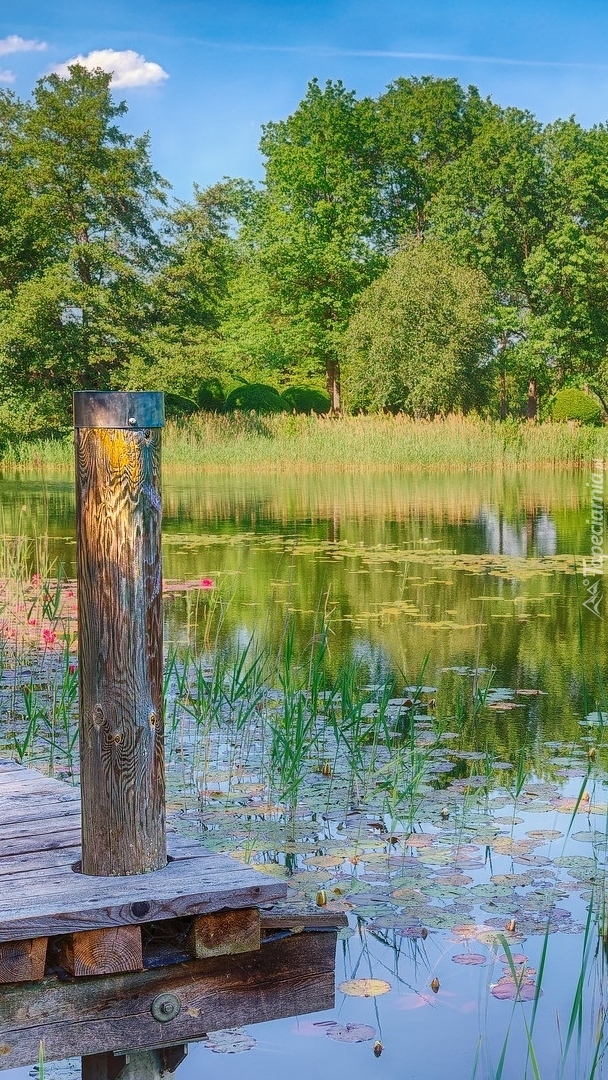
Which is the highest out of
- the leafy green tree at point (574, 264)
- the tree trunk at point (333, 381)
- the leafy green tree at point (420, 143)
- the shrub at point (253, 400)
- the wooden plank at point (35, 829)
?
the leafy green tree at point (420, 143)

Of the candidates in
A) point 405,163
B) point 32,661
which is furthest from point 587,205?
point 32,661

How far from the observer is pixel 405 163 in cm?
4838

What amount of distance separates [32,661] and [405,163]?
43.9 m

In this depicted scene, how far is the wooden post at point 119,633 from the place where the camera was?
2809 millimetres

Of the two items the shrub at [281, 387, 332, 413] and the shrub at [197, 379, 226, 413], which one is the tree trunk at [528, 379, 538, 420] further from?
the shrub at [197, 379, 226, 413]

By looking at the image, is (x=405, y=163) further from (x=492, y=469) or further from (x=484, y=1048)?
(x=484, y=1048)

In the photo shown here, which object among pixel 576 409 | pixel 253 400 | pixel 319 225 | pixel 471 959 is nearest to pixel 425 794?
pixel 471 959

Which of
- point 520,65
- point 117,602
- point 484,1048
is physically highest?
point 520,65

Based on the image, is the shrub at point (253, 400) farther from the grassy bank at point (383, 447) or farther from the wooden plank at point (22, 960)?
the wooden plank at point (22, 960)

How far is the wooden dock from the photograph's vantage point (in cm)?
262

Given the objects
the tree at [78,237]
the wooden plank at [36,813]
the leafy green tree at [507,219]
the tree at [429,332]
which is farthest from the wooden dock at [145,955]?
the leafy green tree at [507,219]

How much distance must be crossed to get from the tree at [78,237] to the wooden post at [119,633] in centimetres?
3340

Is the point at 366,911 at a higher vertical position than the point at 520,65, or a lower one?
lower

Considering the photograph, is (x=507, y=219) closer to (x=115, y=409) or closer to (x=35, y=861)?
(x=115, y=409)
